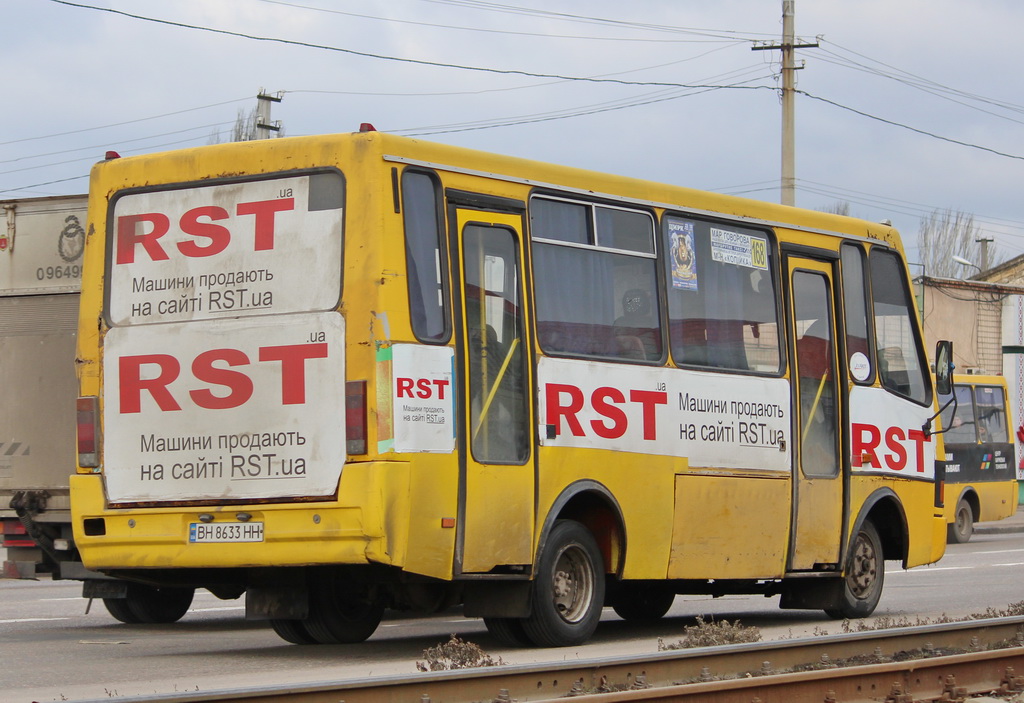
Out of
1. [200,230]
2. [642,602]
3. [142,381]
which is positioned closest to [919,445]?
[642,602]

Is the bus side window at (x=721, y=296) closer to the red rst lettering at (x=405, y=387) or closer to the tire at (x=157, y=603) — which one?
the red rst lettering at (x=405, y=387)

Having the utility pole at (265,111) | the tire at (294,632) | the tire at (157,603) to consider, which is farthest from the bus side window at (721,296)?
the utility pole at (265,111)

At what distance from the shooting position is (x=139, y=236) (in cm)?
1000

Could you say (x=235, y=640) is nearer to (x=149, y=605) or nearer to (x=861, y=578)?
(x=149, y=605)

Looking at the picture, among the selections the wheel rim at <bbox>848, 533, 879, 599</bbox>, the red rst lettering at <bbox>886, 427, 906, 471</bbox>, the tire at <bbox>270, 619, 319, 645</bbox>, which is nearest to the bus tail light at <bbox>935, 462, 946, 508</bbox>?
the red rst lettering at <bbox>886, 427, 906, 471</bbox>

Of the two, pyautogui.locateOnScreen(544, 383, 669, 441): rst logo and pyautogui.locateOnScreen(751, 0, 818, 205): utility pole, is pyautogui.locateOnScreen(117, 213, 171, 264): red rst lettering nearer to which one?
pyautogui.locateOnScreen(544, 383, 669, 441): rst logo

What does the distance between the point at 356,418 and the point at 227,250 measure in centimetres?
146

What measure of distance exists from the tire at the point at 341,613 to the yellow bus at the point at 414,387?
21mm

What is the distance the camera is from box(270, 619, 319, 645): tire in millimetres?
10820

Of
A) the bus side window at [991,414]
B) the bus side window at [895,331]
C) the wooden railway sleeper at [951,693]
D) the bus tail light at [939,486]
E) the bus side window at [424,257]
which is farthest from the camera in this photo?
the bus side window at [991,414]

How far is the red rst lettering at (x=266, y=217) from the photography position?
31.2 feet

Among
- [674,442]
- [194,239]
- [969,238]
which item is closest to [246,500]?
[194,239]

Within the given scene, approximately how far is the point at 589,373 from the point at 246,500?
2.46 metres

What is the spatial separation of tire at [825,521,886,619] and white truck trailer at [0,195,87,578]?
20.1ft
